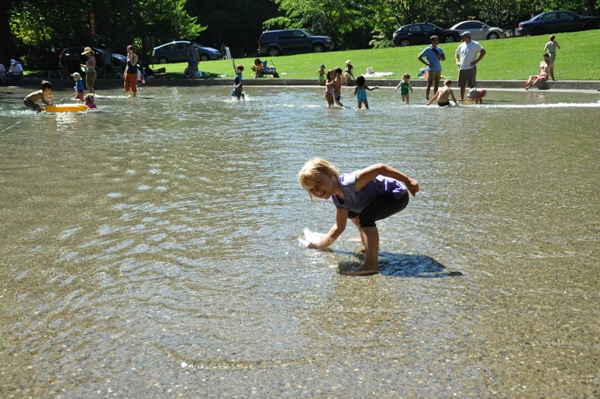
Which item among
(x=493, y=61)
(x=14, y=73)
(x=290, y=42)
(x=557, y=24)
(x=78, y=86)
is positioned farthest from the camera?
(x=290, y=42)

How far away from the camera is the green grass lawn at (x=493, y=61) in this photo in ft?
91.7

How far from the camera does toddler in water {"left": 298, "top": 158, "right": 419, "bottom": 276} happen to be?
194 inches

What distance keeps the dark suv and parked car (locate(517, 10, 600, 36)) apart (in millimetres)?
13189

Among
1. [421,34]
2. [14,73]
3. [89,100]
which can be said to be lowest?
[89,100]

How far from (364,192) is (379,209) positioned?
0.52 feet

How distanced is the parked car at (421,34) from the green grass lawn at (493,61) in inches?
204

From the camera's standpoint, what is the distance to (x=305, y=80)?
29.8 metres

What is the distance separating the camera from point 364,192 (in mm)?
5133

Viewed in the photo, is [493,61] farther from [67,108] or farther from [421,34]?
[67,108]

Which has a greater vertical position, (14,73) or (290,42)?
(290,42)

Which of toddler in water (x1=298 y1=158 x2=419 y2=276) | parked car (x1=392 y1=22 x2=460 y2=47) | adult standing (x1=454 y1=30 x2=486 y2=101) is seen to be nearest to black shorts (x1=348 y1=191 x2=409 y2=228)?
toddler in water (x1=298 y1=158 x2=419 y2=276)

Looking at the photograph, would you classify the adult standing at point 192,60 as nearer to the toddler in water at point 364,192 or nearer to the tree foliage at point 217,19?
the tree foliage at point 217,19

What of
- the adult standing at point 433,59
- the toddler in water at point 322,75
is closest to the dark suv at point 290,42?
the toddler in water at point 322,75

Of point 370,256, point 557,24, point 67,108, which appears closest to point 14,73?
point 67,108
